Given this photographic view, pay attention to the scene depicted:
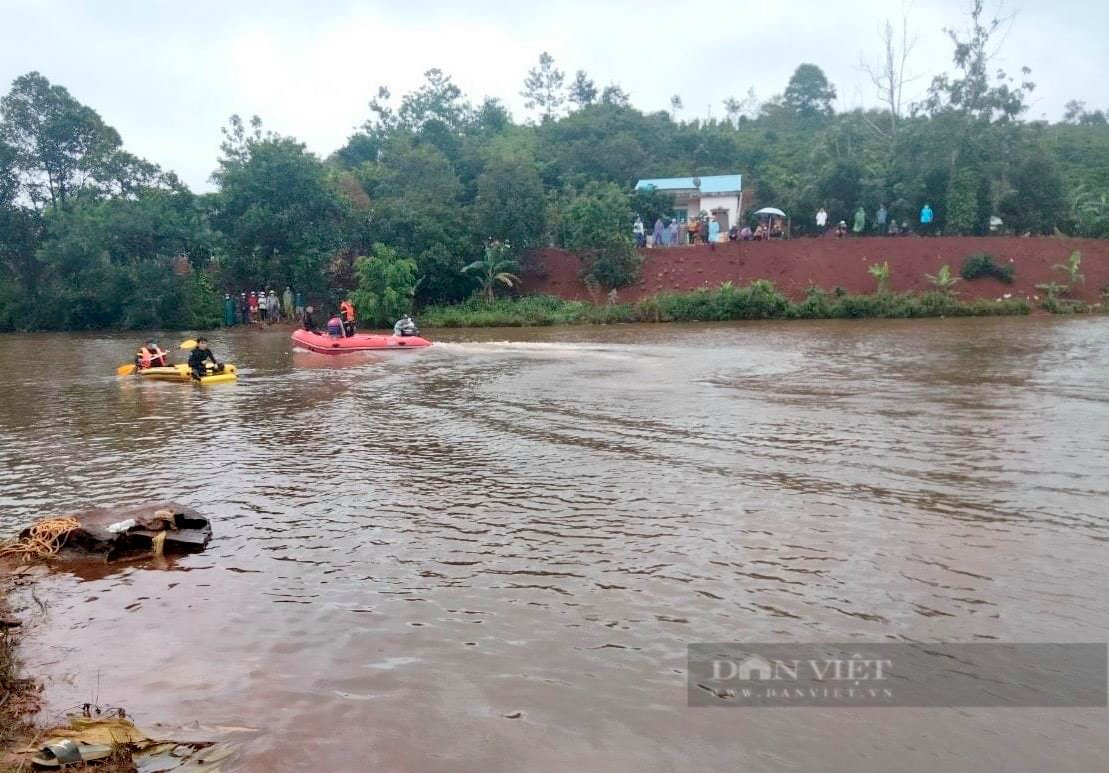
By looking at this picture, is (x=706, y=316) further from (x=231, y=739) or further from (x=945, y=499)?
(x=231, y=739)

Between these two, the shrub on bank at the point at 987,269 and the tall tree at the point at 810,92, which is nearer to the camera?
the shrub on bank at the point at 987,269

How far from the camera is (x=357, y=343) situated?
2264 cm

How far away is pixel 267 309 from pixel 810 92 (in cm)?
5491

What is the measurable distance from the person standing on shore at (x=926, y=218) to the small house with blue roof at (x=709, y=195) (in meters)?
8.27

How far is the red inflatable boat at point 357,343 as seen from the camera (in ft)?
72.9

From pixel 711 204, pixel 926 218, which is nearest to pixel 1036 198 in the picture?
pixel 926 218

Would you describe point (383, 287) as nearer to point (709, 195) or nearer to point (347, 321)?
point (347, 321)

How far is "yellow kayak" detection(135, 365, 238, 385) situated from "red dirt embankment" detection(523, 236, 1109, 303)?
19891 millimetres

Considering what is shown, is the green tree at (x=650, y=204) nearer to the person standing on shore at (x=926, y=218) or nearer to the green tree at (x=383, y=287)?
the person standing on shore at (x=926, y=218)

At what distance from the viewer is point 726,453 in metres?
9.48

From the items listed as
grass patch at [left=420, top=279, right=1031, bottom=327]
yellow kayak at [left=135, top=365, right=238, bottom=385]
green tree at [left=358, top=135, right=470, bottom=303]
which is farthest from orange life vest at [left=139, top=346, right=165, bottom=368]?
green tree at [left=358, top=135, right=470, bottom=303]

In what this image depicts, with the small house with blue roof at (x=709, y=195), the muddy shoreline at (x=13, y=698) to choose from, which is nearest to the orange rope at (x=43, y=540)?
the muddy shoreline at (x=13, y=698)

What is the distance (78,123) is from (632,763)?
40741 millimetres

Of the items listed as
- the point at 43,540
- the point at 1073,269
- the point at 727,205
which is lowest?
the point at 43,540
